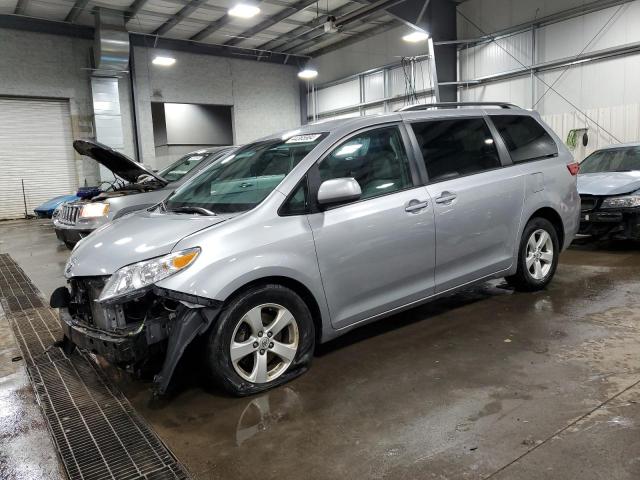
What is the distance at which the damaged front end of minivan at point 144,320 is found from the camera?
2.59 metres

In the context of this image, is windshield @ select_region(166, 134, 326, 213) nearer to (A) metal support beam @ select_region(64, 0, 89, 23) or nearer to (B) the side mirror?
(B) the side mirror

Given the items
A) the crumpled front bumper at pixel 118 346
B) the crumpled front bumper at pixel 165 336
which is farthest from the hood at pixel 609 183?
the crumpled front bumper at pixel 118 346

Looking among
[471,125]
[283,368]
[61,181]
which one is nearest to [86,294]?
[283,368]

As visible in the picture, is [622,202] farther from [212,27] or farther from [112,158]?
[212,27]

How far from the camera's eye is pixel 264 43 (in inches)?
707

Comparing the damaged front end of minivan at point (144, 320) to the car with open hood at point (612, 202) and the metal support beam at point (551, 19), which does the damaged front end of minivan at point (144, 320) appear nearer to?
the car with open hood at point (612, 202)

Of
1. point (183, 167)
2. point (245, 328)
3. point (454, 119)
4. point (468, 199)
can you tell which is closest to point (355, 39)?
point (183, 167)

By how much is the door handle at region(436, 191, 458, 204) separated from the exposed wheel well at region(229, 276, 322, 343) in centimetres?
120

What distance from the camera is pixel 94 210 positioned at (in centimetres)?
669

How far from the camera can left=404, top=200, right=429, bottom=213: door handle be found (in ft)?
11.1

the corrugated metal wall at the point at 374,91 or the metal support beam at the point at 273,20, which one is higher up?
the metal support beam at the point at 273,20

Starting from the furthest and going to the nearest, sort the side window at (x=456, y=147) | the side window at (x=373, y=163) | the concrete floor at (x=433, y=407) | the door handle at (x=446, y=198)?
the side window at (x=456, y=147)
the door handle at (x=446, y=198)
the side window at (x=373, y=163)
the concrete floor at (x=433, y=407)

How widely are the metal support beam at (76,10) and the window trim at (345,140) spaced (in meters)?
13.0

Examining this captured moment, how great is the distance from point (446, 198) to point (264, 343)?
5.55 feet
